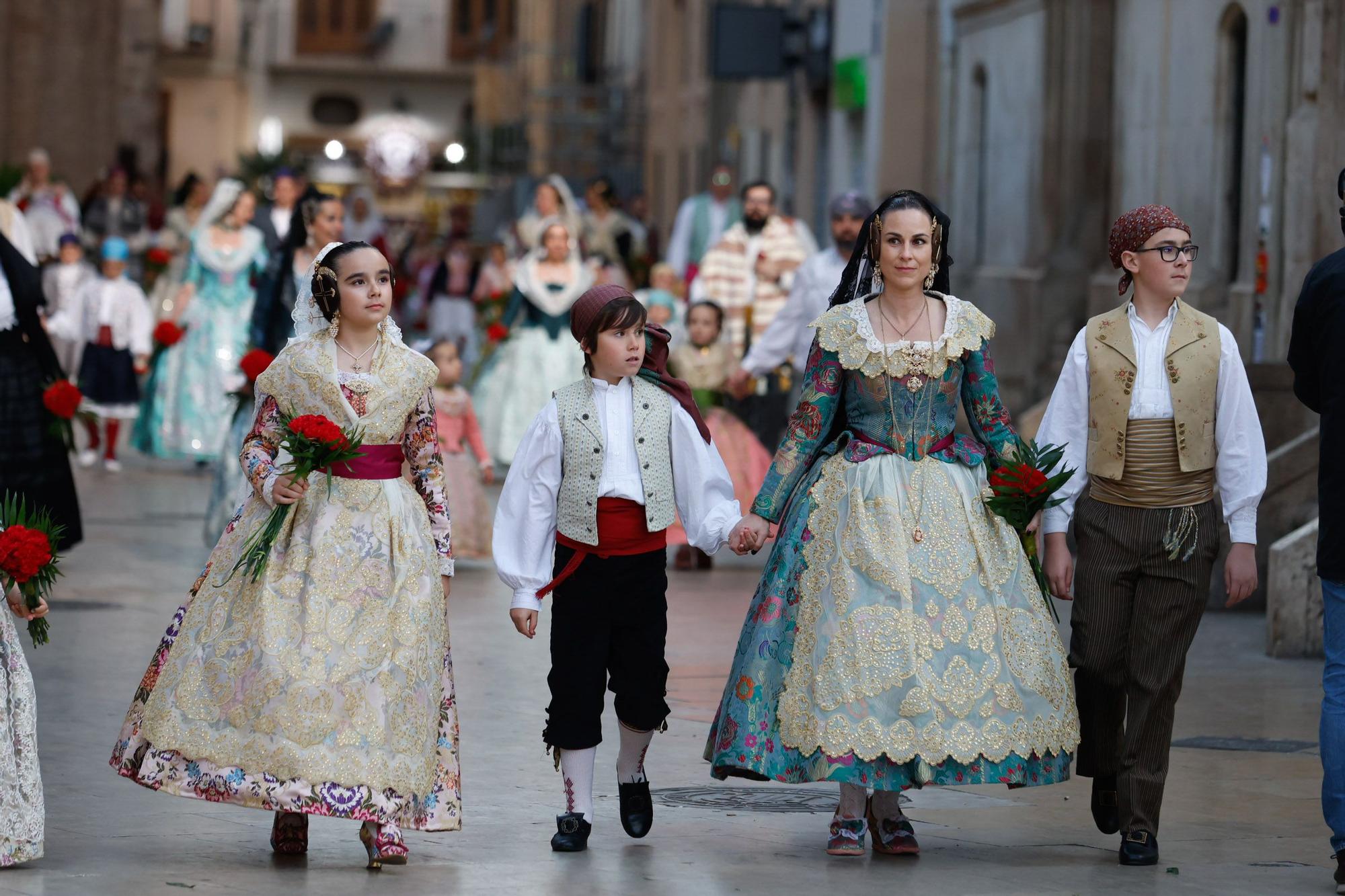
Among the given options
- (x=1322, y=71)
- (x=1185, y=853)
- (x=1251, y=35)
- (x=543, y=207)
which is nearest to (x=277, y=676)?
(x=1185, y=853)

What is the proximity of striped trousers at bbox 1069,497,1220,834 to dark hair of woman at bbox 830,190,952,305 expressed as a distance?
838mm

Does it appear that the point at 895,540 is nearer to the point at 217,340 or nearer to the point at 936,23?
the point at 217,340

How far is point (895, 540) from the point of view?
716cm

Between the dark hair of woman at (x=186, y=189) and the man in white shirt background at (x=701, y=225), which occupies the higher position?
the dark hair of woman at (x=186, y=189)

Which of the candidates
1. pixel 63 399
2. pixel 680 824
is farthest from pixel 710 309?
pixel 680 824

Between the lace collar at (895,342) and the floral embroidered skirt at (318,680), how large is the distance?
4.30 ft

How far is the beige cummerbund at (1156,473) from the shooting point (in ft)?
24.0

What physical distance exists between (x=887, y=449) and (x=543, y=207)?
471 inches

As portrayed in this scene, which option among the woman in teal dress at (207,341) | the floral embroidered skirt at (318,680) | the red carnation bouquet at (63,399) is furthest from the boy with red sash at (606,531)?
the woman in teal dress at (207,341)

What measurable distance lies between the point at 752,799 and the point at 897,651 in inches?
56.7

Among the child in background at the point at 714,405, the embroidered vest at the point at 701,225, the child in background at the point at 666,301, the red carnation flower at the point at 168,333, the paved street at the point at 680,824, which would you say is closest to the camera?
the paved street at the point at 680,824

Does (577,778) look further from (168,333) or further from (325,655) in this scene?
(168,333)

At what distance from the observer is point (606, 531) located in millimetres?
7398

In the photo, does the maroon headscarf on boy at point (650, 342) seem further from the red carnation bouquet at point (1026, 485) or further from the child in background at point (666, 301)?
the child in background at point (666, 301)
